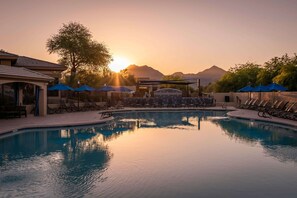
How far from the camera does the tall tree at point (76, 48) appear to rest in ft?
102

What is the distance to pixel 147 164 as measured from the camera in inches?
297

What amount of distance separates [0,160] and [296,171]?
8353 millimetres

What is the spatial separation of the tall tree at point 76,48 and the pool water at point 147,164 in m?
19.9

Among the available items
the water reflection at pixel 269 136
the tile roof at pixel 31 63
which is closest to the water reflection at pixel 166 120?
the water reflection at pixel 269 136

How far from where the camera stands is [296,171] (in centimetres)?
690

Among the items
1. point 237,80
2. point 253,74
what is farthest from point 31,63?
point 253,74

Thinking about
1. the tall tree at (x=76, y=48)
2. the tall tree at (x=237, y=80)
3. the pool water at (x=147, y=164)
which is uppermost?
the tall tree at (x=76, y=48)

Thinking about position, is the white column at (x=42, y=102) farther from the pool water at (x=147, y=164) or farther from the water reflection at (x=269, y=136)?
the water reflection at (x=269, y=136)

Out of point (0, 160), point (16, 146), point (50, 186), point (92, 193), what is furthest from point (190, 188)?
point (16, 146)

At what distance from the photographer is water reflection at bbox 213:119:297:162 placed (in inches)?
354

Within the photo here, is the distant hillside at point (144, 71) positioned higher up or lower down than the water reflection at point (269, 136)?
higher up

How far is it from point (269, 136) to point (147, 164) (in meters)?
7.09

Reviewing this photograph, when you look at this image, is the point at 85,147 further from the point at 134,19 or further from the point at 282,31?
the point at 282,31

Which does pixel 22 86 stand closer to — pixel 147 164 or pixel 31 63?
pixel 31 63
